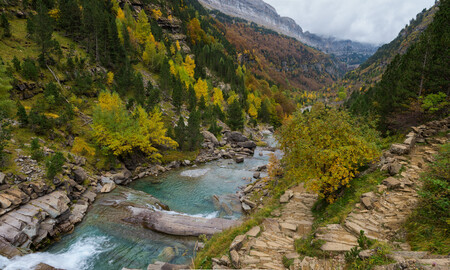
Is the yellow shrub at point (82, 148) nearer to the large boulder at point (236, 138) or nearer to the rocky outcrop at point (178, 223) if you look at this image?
the rocky outcrop at point (178, 223)

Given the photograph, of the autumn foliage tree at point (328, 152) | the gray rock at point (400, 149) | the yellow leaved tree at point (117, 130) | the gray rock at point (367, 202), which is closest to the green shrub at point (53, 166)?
the yellow leaved tree at point (117, 130)

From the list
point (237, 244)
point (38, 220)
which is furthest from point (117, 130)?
point (237, 244)

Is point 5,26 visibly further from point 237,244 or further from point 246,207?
point 237,244

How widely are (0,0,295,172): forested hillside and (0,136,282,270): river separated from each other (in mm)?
9744

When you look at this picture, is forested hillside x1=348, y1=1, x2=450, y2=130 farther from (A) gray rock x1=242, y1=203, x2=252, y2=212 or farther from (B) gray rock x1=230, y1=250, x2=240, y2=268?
(B) gray rock x1=230, y1=250, x2=240, y2=268

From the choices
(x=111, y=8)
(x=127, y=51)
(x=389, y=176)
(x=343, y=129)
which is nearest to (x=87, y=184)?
(x=343, y=129)

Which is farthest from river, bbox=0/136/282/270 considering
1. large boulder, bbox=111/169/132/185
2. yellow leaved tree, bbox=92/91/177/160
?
yellow leaved tree, bbox=92/91/177/160

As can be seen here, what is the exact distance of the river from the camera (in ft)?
45.4

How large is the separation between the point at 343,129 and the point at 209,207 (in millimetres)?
16951

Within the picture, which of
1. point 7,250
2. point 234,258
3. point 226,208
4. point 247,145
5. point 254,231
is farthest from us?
point 247,145

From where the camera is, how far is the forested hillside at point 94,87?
2964 cm

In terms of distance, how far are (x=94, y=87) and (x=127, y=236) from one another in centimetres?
4090

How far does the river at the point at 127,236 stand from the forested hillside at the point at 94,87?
9.74m

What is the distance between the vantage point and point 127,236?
16688 mm
